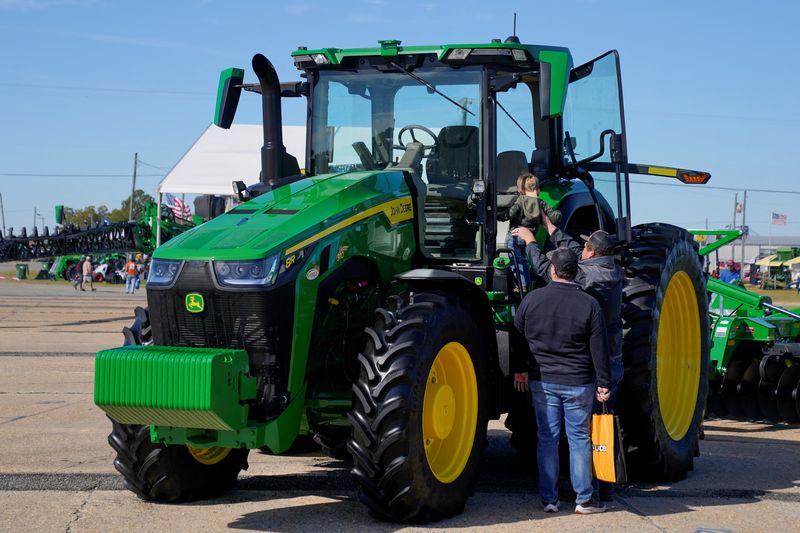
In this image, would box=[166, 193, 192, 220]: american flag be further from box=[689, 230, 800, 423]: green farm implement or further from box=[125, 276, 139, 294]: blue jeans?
box=[689, 230, 800, 423]: green farm implement

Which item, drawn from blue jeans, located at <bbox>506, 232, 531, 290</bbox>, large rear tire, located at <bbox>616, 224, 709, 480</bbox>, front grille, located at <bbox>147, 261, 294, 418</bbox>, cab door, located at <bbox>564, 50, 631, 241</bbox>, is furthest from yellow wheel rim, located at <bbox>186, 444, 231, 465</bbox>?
cab door, located at <bbox>564, 50, 631, 241</bbox>

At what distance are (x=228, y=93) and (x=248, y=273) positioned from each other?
6.86 feet

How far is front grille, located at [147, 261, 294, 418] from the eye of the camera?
6.04 m

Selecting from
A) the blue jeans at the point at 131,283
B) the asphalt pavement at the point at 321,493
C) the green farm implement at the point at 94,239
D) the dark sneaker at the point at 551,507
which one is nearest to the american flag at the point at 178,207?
the green farm implement at the point at 94,239

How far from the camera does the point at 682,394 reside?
8719mm

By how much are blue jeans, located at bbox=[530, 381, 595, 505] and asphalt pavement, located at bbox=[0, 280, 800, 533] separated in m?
0.18

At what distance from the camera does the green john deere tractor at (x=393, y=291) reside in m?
6.01

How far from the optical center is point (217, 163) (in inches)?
1088

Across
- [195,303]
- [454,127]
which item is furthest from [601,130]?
[195,303]

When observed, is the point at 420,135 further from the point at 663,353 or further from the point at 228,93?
the point at 663,353

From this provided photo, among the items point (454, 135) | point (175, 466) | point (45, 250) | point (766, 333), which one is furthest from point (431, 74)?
point (45, 250)

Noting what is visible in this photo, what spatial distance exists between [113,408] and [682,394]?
4.81 meters

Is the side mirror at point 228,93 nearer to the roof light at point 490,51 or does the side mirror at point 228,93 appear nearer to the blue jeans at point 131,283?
the roof light at point 490,51

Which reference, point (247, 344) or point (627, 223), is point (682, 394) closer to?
point (627, 223)
